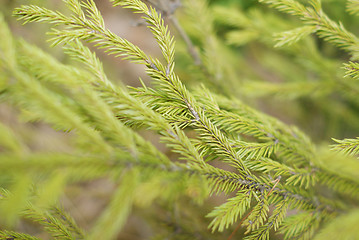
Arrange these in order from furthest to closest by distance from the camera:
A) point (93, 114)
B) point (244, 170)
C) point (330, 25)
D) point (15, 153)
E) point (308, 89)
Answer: point (308, 89) → point (330, 25) → point (244, 170) → point (93, 114) → point (15, 153)

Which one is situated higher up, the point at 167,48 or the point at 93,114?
the point at 167,48

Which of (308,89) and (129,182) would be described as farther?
(308,89)

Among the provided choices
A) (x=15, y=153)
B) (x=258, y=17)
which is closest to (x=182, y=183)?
(x=15, y=153)

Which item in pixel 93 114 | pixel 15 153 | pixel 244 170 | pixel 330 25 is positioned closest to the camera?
pixel 15 153

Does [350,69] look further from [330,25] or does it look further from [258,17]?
[258,17]

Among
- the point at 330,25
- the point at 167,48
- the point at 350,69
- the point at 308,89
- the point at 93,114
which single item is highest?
Result: the point at 308,89

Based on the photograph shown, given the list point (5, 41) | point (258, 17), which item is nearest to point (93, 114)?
point (5, 41)

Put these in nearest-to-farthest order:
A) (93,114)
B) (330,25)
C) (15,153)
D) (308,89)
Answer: (15,153) < (93,114) < (330,25) < (308,89)

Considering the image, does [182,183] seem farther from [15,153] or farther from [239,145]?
[15,153]

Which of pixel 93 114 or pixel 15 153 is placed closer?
pixel 15 153
